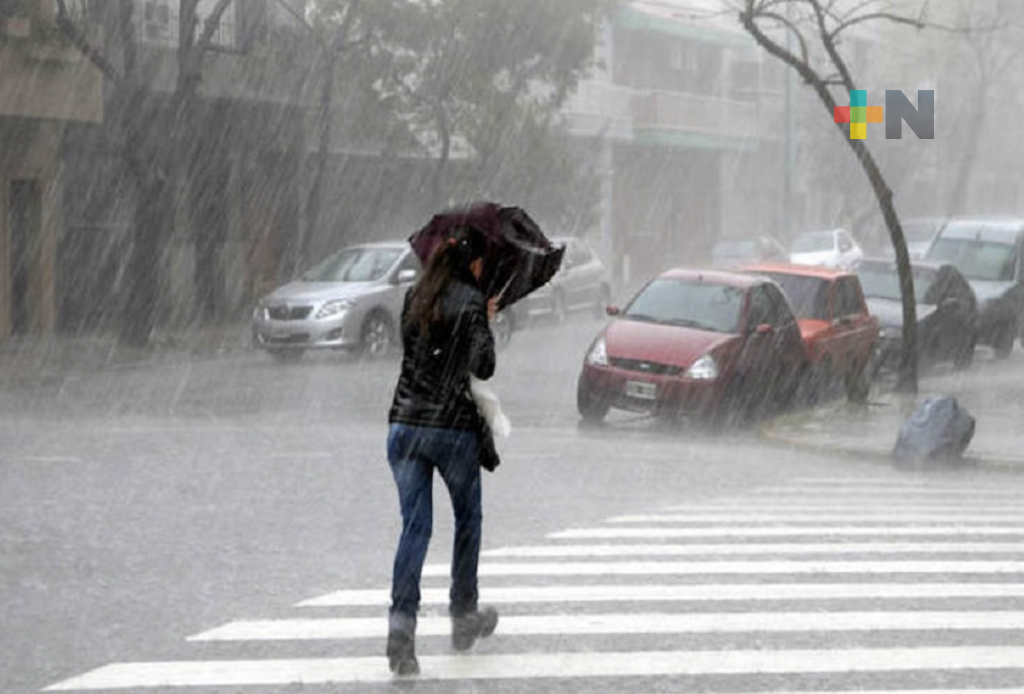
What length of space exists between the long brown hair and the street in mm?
1401

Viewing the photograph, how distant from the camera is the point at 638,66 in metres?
59.3

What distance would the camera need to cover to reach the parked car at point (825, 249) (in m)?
48.6

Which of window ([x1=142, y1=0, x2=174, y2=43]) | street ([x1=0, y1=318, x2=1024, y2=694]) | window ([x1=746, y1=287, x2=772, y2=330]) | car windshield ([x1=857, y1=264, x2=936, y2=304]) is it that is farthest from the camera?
window ([x1=142, y1=0, x2=174, y2=43])

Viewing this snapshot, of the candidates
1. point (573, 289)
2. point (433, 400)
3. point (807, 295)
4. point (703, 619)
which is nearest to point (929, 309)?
point (807, 295)

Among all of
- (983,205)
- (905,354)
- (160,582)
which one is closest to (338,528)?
(160,582)

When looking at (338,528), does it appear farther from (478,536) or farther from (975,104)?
(975,104)

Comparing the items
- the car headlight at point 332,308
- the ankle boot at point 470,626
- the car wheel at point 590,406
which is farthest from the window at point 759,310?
the ankle boot at point 470,626

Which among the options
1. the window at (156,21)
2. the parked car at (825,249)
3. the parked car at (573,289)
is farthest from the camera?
the parked car at (825,249)

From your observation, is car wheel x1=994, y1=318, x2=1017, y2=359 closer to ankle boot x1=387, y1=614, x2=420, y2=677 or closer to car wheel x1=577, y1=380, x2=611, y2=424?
car wheel x1=577, y1=380, x2=611, y2=424

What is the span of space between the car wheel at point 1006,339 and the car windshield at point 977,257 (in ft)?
3.91

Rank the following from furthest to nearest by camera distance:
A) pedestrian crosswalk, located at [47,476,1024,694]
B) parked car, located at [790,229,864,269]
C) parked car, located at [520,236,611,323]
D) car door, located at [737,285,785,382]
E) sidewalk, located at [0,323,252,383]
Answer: parked car, located at [790,229,864,269], parked car, located at [520,236,611,323], sidewalk, located at [0,323,252,383], car door, located at [737,285,785,382], pedestrian crosswalk, located at [47,476,1024,694]

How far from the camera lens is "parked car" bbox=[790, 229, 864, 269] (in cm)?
4862

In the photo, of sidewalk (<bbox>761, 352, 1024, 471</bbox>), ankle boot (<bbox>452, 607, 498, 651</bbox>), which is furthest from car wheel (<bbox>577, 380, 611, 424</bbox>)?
ankle boot (<bbox>452, 607, 498, 651</bbox>)

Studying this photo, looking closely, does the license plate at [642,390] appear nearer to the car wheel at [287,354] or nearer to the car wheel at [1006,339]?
the car wheel at [287,354]
